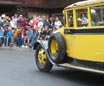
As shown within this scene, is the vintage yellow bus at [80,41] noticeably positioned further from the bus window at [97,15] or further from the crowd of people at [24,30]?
the crowd of people at [24,30]

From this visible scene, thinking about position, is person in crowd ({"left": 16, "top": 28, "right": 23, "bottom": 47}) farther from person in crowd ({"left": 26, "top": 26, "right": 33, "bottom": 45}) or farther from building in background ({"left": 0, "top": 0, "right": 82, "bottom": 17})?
building in background ({"left": 0, "top": 0, "right": 82, "bottom": 17})

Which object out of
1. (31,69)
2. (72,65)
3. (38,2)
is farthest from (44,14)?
(72,65)

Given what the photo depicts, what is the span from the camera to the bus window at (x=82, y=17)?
34.2 ft

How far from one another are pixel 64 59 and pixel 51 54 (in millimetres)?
615

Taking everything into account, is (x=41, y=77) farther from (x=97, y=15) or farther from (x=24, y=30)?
(x=24, y=30)

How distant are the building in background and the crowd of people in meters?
4.73

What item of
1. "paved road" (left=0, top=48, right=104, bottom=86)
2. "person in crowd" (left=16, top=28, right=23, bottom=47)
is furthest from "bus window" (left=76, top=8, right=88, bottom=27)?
"person in crowd" (left=16, top=28, right=23, bottom=47)

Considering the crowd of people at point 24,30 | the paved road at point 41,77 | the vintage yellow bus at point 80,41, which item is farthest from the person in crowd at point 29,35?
the vintage yellow bus at point 80,41

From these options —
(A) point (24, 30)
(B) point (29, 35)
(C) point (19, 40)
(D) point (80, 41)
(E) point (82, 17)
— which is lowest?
(C) point (19, 40)

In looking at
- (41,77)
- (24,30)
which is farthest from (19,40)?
(41,77)

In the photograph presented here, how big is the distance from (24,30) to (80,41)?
1332cm

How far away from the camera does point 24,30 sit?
23.5 m

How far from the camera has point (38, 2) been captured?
31.8m

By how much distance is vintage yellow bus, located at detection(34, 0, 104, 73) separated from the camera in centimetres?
980
